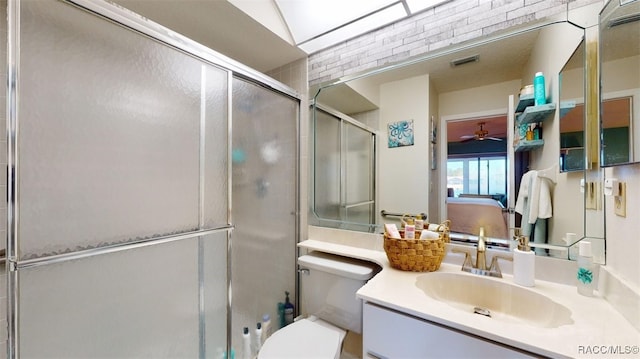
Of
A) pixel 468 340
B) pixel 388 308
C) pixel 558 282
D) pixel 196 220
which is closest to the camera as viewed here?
pixel 468 340

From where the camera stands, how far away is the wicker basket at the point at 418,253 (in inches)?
44.5

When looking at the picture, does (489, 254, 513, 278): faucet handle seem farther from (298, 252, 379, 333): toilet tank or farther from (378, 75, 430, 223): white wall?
(298, 252, 379, 333): toilet tank

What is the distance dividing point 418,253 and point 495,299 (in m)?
0.36

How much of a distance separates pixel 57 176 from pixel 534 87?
193 cm

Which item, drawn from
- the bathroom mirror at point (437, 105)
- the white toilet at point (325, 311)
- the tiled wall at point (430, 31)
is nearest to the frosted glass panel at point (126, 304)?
the white toilet at point (325, 311)

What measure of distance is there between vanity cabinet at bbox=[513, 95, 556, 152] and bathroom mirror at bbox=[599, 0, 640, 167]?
8.4 inches

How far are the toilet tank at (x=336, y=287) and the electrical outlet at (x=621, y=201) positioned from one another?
0.99 metres

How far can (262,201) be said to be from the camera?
1.64 meters

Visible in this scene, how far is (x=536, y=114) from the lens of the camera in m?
1.10

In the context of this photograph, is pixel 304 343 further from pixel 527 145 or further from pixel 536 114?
pixel 536 114

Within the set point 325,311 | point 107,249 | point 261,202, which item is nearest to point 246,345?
point 325,311

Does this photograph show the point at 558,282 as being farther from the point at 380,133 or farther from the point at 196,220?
the point at 196,220

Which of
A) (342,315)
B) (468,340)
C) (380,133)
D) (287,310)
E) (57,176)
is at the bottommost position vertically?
(287,310)

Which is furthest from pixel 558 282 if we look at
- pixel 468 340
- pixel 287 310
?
pixel 287 310
